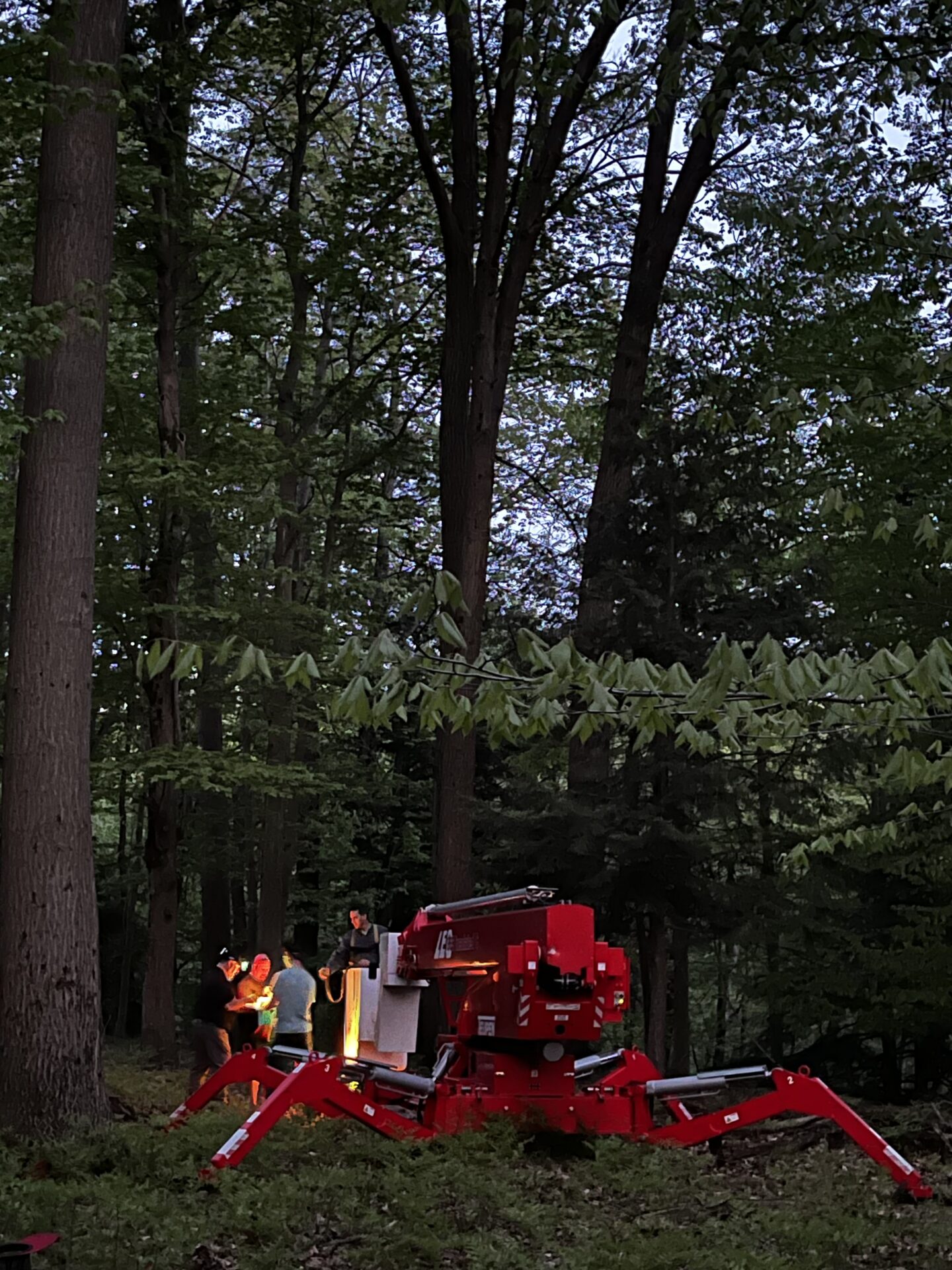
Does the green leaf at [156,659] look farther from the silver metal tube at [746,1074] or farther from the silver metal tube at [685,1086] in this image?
the silver metal tube at [685,1086]

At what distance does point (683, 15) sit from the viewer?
6.12 metres

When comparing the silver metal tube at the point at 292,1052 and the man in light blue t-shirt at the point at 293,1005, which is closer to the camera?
the silver metal tube at the point at 292,1052

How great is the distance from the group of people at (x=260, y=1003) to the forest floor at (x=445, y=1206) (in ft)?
12.0

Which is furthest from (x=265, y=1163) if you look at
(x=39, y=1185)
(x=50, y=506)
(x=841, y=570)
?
(x=841, y=570)

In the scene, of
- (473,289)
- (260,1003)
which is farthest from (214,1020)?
(473,289)

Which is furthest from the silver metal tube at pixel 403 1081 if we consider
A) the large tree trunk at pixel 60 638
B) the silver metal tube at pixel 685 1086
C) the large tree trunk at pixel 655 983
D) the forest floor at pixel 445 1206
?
the large tree trunk at pixel 655 983

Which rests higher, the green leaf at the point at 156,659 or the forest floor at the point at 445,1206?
the green leaf at the point at 156,659

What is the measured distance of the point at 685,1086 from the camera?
10.3m

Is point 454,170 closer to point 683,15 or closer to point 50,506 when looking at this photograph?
point 50,506

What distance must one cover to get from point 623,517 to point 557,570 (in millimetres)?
9246

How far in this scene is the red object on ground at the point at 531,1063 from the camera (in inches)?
Answer: 408

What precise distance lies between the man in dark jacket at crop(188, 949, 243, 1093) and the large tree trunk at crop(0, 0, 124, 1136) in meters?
4.71

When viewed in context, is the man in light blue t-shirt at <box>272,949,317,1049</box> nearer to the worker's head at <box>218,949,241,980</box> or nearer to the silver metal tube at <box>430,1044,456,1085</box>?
the worker's head at <box>218,949,241,980</box>

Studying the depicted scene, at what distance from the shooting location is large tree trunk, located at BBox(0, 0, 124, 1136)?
32.0 ft
